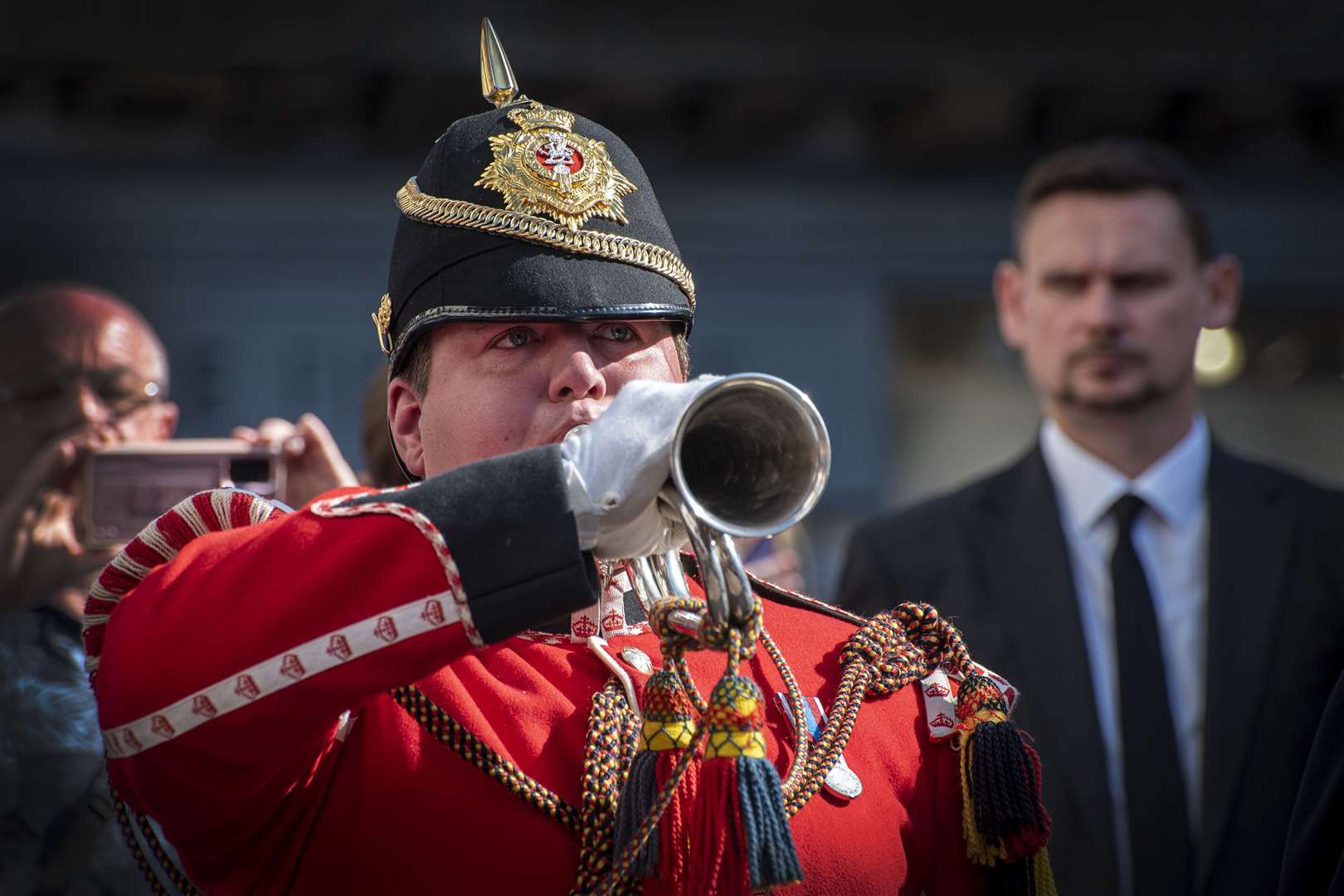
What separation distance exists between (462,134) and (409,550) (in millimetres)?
695

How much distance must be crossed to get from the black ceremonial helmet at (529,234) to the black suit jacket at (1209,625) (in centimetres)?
147

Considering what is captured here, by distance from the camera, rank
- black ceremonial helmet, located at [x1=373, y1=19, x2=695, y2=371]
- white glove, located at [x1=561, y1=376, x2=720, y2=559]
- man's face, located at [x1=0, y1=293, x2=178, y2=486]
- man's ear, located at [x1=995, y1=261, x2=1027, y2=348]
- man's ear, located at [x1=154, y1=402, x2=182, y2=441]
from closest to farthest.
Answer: white glove, located at [x1=561, y1=376, x2=720, y2=559]
black ceremonial helmet, located at [x1=373, y1=19, x2=695, y2=371]
man's face, located at [x1=0, y1=293, x2=178, y2=486]
man's ear, located at [x1=154, y1=402, x2=182, y2=441]
man's ear, located at [x1=995, y1=261, x2=1027, y2=348]

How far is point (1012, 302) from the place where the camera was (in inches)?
170

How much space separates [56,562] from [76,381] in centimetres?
38

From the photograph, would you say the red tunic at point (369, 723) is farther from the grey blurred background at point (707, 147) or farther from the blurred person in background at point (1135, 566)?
the grey blurred background at point (707, 147)

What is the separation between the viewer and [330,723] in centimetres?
170

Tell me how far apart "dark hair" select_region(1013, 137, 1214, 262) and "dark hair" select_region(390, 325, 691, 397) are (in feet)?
7.50

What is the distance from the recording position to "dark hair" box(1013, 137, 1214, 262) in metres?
4.12

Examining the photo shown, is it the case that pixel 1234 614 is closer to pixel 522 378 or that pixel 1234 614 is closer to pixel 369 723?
pixel 522 378

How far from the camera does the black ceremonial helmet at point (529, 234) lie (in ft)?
6.46

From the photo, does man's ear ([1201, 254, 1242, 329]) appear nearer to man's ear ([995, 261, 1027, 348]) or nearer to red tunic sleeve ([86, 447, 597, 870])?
man's ear ([995, 261, 1027, 348])

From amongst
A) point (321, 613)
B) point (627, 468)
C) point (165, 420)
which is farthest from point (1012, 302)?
point (321, 613)

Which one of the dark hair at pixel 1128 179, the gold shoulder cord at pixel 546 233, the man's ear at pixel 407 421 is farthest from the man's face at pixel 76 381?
the dark hair at pixel 1128 179

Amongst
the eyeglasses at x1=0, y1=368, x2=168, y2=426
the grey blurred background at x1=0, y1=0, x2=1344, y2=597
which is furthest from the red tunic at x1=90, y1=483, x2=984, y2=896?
the grey blurred background at x1=0, y1=0, x2=1344, y2=597
